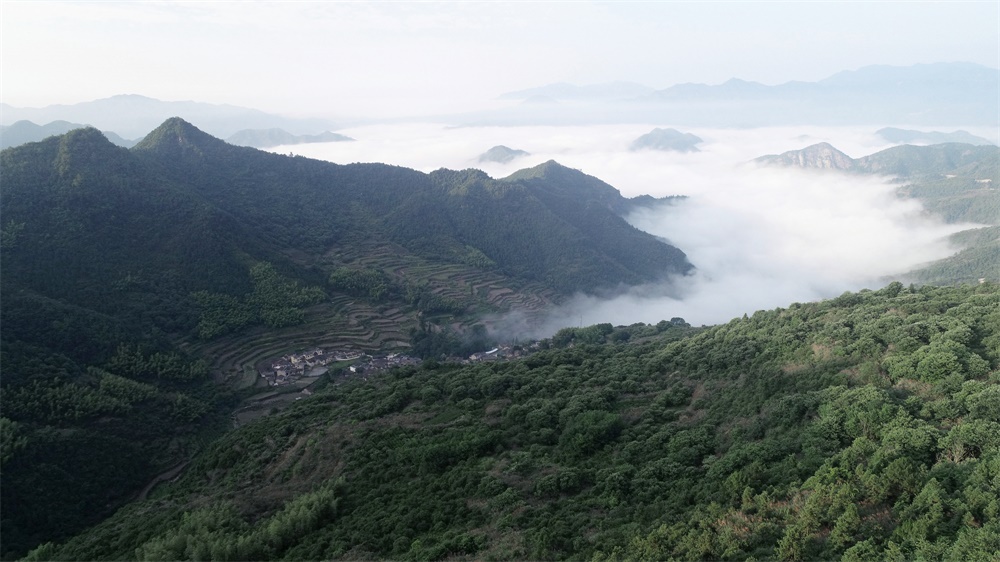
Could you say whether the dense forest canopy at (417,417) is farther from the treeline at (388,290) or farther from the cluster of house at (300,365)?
the cluster of house at (300,365)

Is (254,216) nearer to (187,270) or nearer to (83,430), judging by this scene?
(187,270)

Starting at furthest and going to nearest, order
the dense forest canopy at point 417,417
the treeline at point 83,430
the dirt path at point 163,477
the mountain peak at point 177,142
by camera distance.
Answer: the mountain peak at point 177,142 < the dirt path at point 163,477 < the treeline at point 83,430 < the dense forest canopy at point 417,417

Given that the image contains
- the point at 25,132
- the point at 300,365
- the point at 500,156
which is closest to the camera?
the point at 300,365

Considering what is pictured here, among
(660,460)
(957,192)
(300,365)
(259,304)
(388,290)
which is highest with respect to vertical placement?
(660,460)

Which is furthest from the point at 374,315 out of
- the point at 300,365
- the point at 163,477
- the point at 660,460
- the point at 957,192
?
the point at 957,192

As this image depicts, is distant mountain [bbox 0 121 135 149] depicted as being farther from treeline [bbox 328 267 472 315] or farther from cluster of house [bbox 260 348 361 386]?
cluster of house [bbox 260 348 361 386]

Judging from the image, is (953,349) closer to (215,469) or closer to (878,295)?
(878,295)

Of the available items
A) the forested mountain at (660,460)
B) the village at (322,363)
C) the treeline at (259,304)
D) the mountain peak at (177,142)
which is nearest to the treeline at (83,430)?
the forested mountain at (660,460)
